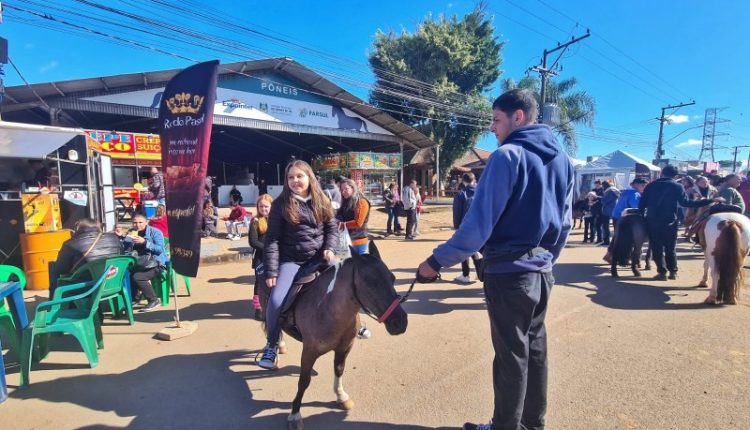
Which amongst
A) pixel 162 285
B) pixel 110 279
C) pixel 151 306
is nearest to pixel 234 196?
pixel 162 285

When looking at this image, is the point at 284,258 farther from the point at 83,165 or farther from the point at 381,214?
the point at 381,214

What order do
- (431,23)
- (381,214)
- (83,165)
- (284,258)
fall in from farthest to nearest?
(431,23) → (381,214) → (83,165) → (284,258)

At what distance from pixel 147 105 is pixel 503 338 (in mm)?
14384

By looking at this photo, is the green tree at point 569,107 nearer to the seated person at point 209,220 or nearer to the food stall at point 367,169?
the food stall at point 367,169

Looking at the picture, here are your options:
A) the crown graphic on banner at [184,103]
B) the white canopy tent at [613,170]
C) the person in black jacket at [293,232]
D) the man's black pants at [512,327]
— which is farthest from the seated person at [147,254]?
the white canopy tent at [613,170]

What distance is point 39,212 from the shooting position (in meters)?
7.01

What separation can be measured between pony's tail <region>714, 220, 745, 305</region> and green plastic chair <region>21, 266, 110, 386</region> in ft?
25.4

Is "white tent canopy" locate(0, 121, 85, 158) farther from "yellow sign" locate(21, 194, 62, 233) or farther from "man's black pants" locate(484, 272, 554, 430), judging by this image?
"man's black pants" locate(484, 272, 554, 430)

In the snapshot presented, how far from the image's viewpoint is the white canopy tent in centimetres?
1903

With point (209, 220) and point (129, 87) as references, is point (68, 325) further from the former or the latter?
point (129, 87)

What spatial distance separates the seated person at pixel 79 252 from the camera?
13.8 feet

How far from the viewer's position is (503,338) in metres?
2.08

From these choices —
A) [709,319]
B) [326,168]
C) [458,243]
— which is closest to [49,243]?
[458,243]

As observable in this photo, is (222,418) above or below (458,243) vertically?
below
